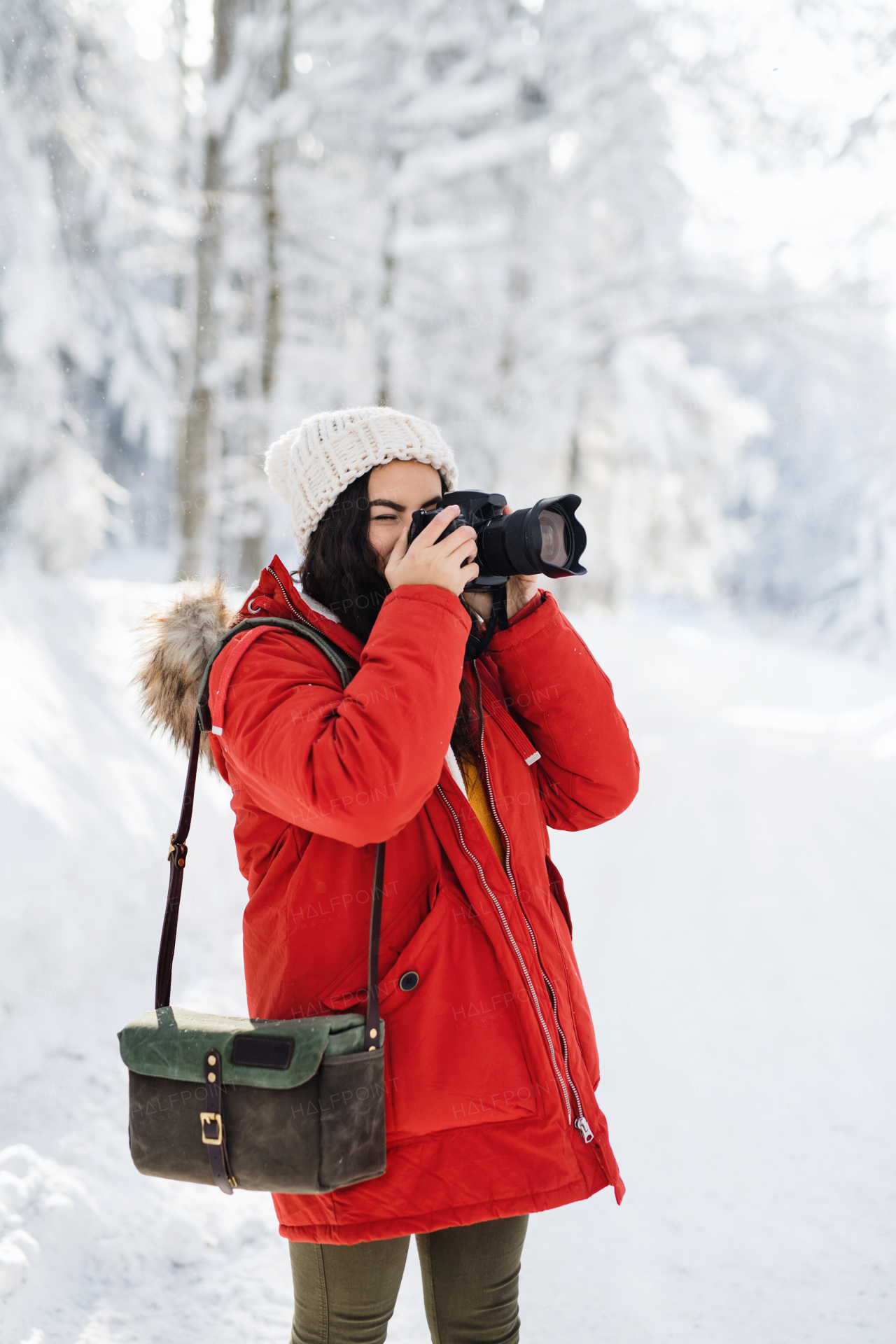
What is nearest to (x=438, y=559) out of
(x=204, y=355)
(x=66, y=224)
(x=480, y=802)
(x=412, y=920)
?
(x=480, y=802)

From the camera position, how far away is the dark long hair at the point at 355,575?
141 centimetres

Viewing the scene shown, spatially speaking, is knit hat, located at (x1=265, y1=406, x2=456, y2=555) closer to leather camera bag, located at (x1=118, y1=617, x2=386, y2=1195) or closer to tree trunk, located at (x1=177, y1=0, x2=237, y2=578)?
leather camera bag, located at (x1=118, y1=617, x2=386, y2=1195)

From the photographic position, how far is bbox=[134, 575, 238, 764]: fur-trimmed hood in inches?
57.9

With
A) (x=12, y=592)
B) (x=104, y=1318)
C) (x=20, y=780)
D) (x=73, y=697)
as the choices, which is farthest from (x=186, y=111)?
(x=104, y=1318)

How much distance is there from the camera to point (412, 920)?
127 cm

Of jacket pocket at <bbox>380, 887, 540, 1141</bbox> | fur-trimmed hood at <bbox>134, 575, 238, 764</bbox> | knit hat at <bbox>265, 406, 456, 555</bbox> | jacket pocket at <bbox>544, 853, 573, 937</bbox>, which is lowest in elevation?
jacket pocket at <bbox>380, 887, 540, 1141</bbox>

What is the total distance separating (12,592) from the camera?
5.41 meters

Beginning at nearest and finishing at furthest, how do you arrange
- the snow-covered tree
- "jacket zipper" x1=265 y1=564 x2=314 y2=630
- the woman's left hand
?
"jacket zipper" x1=265 y1=564 x2=314 y2=630, the woman's left hand, the snow-covered tree

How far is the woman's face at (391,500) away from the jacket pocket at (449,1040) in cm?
55

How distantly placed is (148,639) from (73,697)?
10.1 ft

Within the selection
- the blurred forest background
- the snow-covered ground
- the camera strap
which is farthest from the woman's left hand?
the blurred forest background

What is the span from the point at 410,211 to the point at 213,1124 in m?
8.98

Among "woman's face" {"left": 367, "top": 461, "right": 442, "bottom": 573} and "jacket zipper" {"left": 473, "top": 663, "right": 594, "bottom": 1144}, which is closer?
"jacket zipper" {"left": 473, "top": 663, "right": 594, "bottom": 1144}

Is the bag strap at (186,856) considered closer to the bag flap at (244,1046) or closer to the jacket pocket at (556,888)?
the bag flap at (244,1046)
